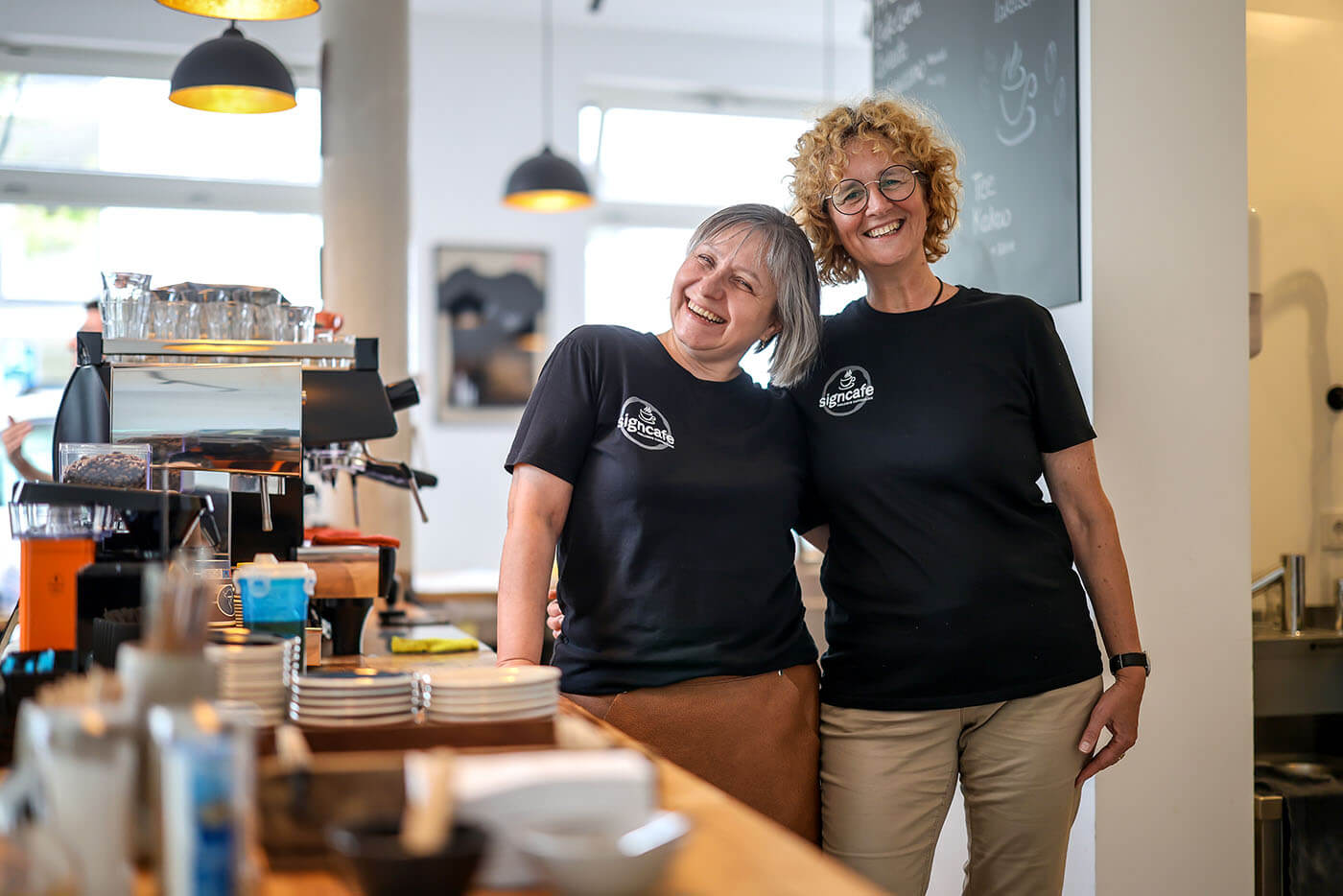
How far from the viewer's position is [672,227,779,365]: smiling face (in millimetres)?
2010

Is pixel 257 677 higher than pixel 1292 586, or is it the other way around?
pixel 257 677

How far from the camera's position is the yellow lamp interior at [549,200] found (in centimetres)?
529

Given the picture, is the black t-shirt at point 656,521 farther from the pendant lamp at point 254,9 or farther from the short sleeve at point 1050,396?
the pendant lamp at point 254,9

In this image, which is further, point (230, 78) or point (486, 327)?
point (486, 327)

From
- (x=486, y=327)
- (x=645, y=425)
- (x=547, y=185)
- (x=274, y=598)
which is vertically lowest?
(x=274, y=598)

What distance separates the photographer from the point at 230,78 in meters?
3.48

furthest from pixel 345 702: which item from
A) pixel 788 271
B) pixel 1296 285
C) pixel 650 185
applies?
pixel 650 185

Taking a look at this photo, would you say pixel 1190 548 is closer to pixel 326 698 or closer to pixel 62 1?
pixel 326 698

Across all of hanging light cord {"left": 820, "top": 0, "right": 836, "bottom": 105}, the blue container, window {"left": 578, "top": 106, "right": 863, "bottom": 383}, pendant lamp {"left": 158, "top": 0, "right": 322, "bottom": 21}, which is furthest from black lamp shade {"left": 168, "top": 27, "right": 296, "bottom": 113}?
hanging light cord {"left": 820, "top": 0, "right": 836, "bottom": 105}

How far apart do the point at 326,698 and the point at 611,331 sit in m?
0.87

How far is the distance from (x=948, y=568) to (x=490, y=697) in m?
0.88

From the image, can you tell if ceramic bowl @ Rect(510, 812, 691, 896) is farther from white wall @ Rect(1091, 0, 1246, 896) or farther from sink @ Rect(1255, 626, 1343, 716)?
sink @ Rect(1255, 626, 1343, 716)

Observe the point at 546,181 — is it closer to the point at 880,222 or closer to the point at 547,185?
the point at 547,185

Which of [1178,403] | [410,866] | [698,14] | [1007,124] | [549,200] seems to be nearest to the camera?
[410,866]
